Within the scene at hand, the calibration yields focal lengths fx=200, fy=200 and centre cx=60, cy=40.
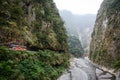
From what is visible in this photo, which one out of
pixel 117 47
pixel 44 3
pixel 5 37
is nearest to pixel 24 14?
pixel 5 37

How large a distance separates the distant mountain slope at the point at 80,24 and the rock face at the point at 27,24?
9147 cm

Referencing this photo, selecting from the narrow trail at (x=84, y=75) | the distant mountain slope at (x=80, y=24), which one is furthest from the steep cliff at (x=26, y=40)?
the distant mountain slope at (x=80, y=24)

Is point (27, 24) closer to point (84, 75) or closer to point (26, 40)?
point (26, 40)

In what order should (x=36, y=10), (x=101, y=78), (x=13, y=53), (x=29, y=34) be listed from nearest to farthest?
(x=13, y=53)
(x=29, y=34)
(x=101, y=78)
(x=36, y=10)

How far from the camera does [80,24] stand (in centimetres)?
15150

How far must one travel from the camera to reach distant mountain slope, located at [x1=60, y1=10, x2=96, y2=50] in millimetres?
128625

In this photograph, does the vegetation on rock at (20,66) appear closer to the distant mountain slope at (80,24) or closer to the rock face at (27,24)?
the rock face at (27,24)

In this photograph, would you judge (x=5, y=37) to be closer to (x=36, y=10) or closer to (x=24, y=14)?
(x=24, y=14)

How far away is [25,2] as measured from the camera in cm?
2283

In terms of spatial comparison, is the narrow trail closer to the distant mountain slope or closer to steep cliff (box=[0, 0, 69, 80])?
steep cliff (box=[0, 0, 69, 80])

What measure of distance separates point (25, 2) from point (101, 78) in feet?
41.2

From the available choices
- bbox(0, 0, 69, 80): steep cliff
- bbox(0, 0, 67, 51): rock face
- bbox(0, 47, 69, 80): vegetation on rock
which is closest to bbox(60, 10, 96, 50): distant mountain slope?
bbox(0, 0, 67, 51): rock face

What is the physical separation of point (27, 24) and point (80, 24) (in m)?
131

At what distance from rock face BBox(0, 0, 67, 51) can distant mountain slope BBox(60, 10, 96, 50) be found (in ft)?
300
